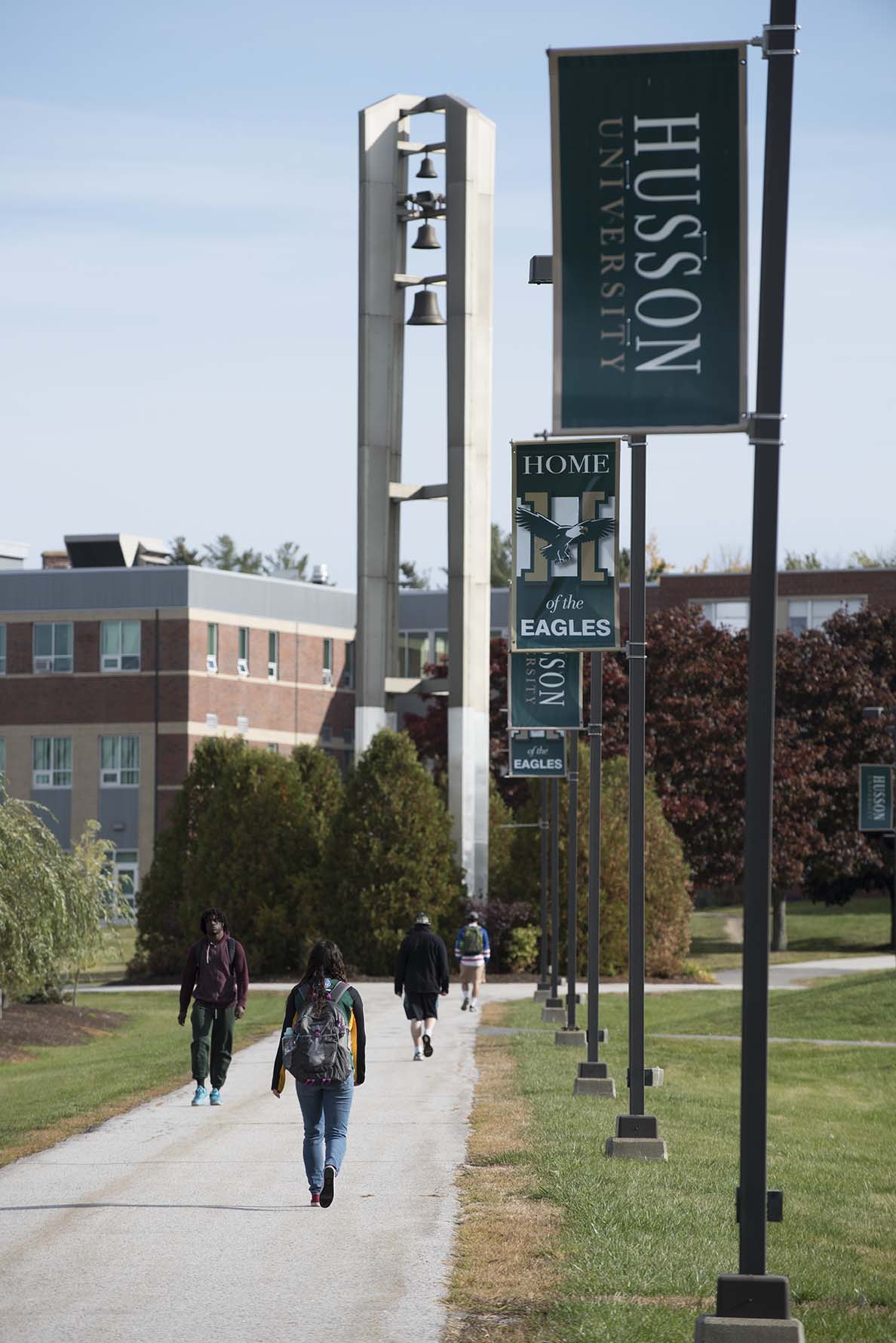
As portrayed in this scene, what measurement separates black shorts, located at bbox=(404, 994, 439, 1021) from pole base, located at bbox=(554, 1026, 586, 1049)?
3.07 m

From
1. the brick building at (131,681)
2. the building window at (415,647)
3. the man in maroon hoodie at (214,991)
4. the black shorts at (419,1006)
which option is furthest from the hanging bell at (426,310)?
the building window at (415,647)

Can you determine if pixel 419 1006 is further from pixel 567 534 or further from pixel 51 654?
pixel 51 654

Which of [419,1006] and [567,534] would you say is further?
[419,1006]

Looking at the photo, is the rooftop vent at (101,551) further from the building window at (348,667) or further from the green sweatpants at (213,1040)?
the green sweatpants at (213,1040)

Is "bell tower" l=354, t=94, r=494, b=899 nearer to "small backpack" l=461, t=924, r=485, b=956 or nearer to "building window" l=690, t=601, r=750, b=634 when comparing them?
"small backpack" l=461, t=924, r=485, b=956

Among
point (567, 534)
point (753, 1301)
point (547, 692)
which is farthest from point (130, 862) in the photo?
point (753, 1301)

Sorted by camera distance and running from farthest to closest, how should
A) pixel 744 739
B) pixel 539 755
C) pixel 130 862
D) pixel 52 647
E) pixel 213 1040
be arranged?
pixel 52 647 → pixel 130 862 → pixel 744 739 → pixel 539 755 → pixel 213 1040

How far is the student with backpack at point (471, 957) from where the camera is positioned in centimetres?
3456

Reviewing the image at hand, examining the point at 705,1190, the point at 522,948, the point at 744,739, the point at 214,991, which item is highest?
the point at 744,739

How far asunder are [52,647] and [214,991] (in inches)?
2449

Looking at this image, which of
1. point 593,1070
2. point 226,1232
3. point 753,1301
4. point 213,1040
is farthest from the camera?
point 593,1070

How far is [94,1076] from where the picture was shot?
23359 mm

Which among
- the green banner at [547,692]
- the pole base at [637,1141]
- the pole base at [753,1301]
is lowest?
the pole base at [637,1141]

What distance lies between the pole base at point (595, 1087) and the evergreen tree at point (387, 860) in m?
27.0
